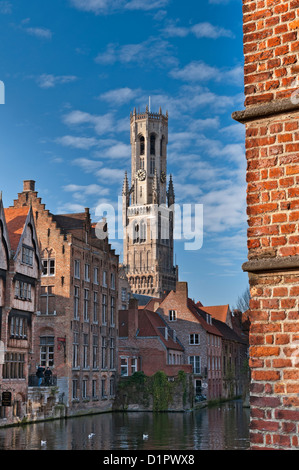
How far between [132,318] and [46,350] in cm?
1115

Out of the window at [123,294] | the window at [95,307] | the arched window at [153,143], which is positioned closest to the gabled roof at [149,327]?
the window at [95,307]

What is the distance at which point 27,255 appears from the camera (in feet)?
126

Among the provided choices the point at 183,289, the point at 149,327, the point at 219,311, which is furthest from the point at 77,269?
the point at 219,311

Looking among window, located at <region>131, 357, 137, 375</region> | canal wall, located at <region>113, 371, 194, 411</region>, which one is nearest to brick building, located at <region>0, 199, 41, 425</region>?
canal wall, located at <region>113, 371, 194, 411</region>

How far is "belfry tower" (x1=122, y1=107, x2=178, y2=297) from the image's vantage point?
484 feet

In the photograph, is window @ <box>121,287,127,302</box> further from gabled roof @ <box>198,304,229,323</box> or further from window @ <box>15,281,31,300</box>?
window @ <box>15,281,31,300</box>

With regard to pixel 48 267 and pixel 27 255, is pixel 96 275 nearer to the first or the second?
pixel 48 267

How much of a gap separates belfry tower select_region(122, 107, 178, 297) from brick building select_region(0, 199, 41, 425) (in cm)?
10299

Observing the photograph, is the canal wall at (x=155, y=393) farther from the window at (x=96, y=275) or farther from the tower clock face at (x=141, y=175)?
the tower clock face at (x=141, y=175)

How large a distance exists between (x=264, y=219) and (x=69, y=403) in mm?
39446

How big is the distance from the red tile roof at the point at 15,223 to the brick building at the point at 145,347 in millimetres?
15347

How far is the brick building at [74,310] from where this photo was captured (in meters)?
43.4
